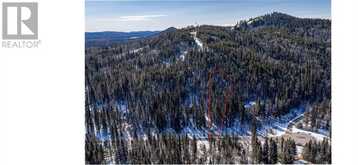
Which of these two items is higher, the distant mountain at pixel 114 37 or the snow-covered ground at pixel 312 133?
the distant mountain at pixel 114 37

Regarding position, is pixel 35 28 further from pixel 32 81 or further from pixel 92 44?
pixel 92 44

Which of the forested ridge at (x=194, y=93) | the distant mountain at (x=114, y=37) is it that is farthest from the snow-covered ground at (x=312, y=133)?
the distant mountain at (x=114, y=37)

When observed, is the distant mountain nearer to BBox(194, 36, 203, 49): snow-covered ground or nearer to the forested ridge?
the forested ridge

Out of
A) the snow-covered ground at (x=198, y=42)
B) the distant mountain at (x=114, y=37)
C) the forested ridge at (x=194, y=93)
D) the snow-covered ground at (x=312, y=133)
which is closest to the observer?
the forested ridge at (x=194, y=93)

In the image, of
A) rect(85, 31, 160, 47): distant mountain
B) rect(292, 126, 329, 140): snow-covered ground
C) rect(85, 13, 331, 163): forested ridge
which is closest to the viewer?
rect(85, 13, 331, 163): forested ridge

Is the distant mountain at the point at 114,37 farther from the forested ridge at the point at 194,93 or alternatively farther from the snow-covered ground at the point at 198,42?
the snow-covered ground at the point at 198,42

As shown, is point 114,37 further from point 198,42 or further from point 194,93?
point 194,93

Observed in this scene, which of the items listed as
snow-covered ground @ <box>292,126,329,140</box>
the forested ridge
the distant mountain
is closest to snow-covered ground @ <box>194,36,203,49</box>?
the forested ridge

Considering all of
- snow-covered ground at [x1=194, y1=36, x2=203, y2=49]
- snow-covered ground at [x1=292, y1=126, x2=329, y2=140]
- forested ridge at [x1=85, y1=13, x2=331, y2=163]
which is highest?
snow-covered ground at [x1=194, y1=36, x2=203, y2=49]

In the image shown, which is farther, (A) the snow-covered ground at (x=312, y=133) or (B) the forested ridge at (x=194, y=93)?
(A) the snow-covered ground at (x=312, y=133)

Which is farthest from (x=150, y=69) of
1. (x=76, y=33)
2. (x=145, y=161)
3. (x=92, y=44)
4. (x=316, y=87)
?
(x=76, y=33)
